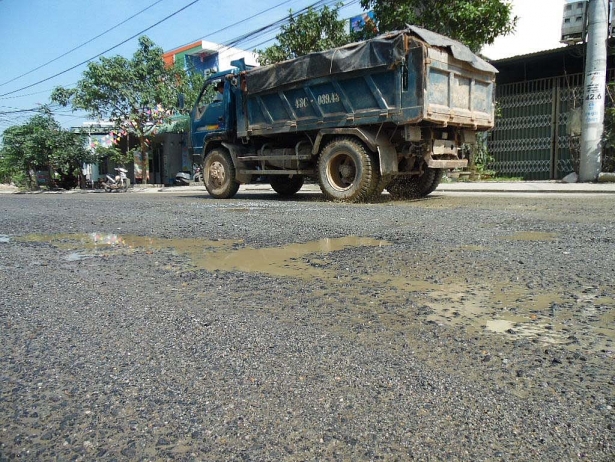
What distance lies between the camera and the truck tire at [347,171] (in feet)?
29.2

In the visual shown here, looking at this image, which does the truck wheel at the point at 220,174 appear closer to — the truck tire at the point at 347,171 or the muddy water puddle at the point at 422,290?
the truck tire at the point at 347,171

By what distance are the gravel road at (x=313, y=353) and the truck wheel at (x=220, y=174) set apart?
23.6 ft

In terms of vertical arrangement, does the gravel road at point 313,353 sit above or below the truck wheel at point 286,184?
below

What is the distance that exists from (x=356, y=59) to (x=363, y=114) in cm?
94

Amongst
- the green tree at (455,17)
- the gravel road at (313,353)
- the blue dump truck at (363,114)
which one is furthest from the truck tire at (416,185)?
the gravel road at (313,353)

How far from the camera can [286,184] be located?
12172mm

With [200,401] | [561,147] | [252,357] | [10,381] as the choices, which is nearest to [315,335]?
[252,357]

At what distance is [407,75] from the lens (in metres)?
8.23

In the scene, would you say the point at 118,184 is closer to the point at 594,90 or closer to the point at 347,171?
the point at 347,171

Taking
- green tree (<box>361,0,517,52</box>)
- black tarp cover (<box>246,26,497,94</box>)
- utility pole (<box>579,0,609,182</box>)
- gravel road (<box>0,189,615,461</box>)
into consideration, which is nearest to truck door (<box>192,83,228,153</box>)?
black tarp cover (<box>246,26,497,94</box>)

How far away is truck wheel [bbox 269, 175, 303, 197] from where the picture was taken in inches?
474

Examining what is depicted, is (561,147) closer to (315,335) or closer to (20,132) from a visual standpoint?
(315,335)

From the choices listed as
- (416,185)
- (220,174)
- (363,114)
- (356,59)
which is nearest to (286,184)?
(220,174)

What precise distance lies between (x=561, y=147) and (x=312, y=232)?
42.8 feet
